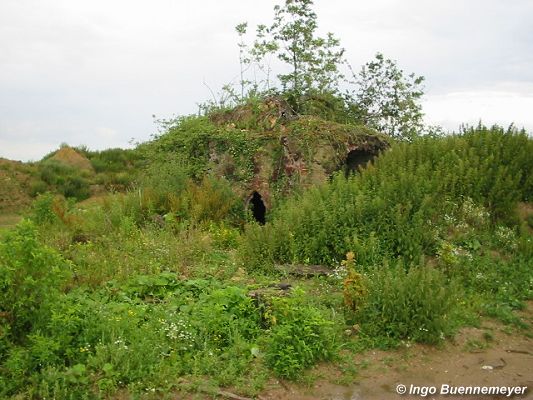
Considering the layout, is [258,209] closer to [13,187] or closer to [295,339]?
[295,339]

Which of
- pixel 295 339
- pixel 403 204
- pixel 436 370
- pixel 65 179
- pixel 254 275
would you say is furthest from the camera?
pixel 65 179

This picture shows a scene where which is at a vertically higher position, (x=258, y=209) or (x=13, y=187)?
(x=13, y=187)

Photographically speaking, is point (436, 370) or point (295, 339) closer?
point (295, 339)

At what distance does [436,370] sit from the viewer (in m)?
5.62

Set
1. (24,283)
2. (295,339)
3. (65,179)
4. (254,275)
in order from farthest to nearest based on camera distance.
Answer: (65,179) < (254,275) < (295,339) < (24,283)

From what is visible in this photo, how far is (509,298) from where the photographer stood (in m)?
7.32

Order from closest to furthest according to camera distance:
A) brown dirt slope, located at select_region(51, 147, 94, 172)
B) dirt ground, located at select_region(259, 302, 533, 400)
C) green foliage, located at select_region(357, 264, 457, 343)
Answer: dirt ground, located at select_region(259, 302, 533, 400), green foliage, located at select_region(357, 264, 457, 343), brown dirt slope, located at select_region(51, 147, 94, 172)

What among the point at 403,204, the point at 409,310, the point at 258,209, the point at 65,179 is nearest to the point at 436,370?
the point at 409,310

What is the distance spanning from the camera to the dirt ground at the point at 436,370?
203 inches

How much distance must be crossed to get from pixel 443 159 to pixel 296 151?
12.0ft

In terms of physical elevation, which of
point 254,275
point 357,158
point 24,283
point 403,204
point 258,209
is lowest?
point 254,275

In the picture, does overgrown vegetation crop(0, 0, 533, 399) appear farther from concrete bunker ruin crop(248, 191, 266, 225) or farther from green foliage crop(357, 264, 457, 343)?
concrete bunker ruin crop(248, 191, 266, 225)

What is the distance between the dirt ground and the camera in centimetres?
515

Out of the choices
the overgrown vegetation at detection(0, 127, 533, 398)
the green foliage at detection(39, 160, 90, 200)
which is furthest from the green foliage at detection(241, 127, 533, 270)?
the green foliage at detection(39, 160, 90, 200)
